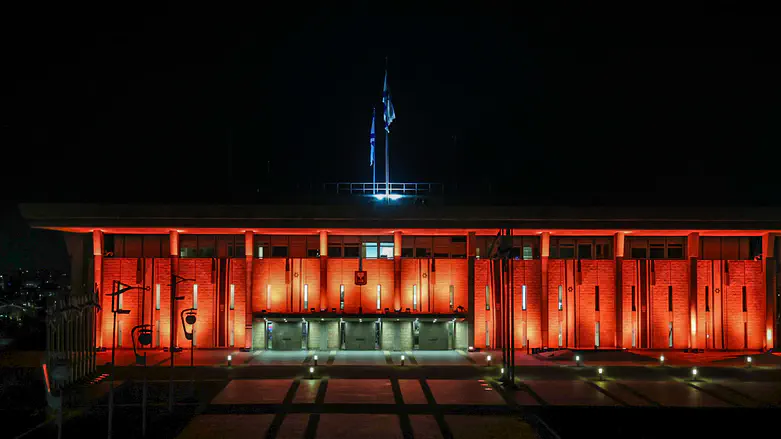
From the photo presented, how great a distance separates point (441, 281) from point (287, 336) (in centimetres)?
1152

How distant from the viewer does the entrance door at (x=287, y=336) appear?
48281 millimetres

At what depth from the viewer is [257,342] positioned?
48344 mm

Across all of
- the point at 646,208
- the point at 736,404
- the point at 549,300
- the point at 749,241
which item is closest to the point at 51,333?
the point at 736,404

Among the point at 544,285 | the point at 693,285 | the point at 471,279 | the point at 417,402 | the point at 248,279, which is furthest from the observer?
the point at 544,285

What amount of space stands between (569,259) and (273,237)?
21.4 metres

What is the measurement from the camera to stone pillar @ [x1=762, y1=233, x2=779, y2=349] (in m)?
49.6

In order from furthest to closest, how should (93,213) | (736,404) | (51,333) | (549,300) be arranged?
1. (549,300)
2. (93,213)
3. (736,404)
4. (51,333)

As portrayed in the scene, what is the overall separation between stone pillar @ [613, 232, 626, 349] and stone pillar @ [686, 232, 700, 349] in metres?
4.64

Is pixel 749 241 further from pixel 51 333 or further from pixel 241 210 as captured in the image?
pixel 51 333

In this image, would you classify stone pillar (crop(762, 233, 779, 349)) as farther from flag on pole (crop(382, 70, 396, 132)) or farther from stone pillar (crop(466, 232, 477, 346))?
flag on pole (crop(382, 70, 396, 132))

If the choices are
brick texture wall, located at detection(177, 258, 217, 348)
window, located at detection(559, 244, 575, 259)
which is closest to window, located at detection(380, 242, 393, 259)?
brick texture wall, located at detection(177, 258, 217, 348)

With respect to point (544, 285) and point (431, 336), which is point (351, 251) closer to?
point (431, 336)

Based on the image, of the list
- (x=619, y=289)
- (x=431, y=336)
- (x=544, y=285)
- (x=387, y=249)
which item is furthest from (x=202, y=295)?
(x=619, y=289)

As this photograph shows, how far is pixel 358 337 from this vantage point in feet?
160
